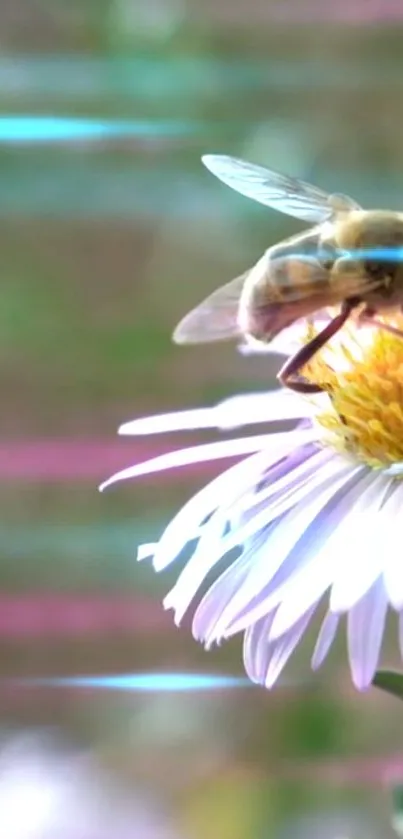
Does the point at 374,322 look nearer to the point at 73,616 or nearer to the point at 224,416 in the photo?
the point at 224,416

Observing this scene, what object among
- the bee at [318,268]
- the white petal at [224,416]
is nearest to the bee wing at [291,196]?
the bee at [318,268]

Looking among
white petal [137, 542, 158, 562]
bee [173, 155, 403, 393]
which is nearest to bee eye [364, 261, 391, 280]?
bee [173, 155, 403, 393]

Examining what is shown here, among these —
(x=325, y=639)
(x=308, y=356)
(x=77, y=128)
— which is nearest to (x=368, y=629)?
(x=325, y=639)

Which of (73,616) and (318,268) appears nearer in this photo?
(318,268)

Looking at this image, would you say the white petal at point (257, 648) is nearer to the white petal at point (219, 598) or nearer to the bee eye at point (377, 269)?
the white petal at point (219, 598)

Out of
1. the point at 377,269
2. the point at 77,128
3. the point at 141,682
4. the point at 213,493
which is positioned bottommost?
the point at 141,682

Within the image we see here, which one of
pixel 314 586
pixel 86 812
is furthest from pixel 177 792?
pixel 314 586
